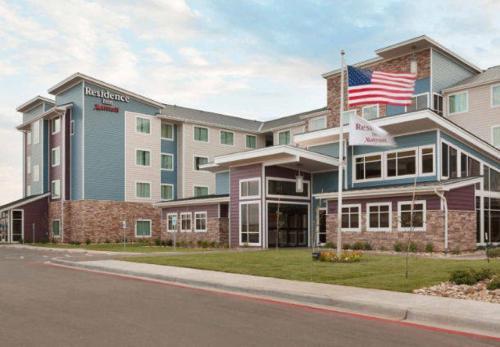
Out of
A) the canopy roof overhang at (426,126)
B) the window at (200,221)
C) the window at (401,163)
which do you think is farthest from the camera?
the window at (200,221)

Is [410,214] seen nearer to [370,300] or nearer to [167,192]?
[370,300]

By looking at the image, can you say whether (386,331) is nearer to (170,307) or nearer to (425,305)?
(425,305)

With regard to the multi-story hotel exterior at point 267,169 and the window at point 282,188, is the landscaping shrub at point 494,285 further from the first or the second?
the window at point 282,188

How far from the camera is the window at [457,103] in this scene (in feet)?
125

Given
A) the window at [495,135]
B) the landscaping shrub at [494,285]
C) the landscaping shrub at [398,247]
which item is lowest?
the landscaping shrub at [398,247]

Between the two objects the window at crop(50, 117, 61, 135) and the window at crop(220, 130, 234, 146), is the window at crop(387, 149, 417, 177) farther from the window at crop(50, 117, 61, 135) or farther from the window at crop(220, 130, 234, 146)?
the window at crop(50, 117, 61, 135)

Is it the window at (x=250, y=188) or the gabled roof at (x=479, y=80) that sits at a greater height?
the gabled roof at (x=479, y=80)

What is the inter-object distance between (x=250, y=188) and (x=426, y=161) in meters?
10.6

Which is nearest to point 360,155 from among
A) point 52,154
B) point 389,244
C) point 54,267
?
point 389,244

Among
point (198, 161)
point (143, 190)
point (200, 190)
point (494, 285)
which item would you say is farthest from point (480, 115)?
point (143, 190)

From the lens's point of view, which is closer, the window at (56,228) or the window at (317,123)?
the window at (317,123)

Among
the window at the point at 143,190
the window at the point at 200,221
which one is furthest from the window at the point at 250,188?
the window at the point at 143,190

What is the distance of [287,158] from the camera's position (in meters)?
32.3

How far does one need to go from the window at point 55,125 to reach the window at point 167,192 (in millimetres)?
10571
